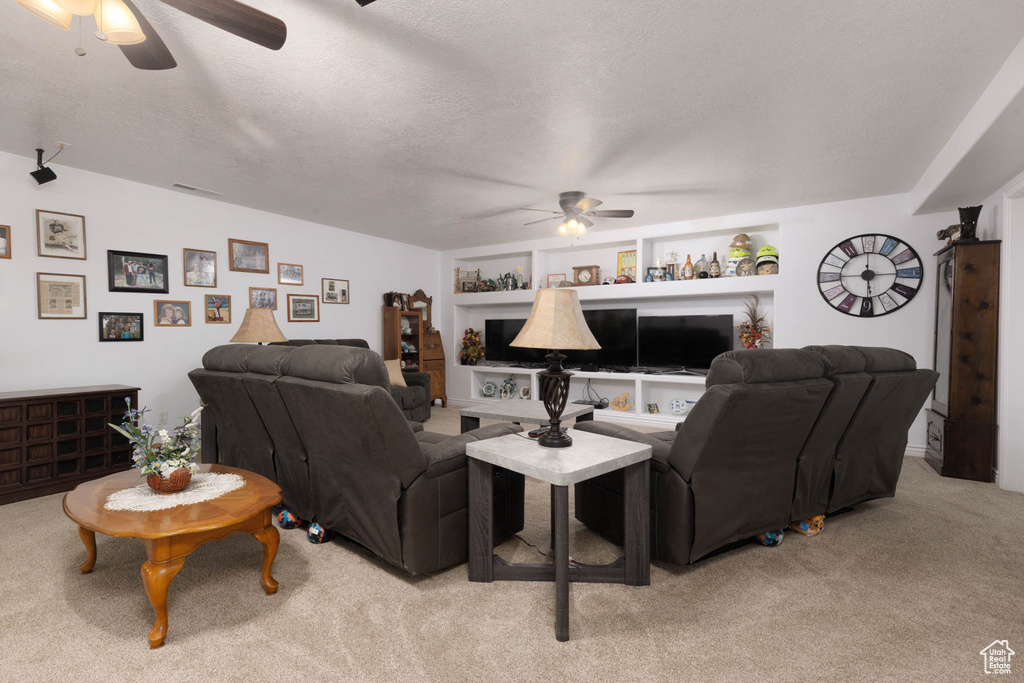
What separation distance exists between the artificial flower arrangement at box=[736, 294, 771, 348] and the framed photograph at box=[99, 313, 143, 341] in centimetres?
589

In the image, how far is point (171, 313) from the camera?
4457 mm

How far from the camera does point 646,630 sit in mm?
1807

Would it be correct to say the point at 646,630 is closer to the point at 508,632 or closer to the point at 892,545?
the point at 508,632

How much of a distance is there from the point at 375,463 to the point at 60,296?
3529mm

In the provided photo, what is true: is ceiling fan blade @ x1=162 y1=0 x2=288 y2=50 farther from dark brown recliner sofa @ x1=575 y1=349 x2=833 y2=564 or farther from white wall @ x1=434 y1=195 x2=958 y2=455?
white wall @ x1=434 y1=195 x2=958 y2=455

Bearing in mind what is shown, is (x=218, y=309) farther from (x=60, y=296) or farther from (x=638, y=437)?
(x=638, y=437)

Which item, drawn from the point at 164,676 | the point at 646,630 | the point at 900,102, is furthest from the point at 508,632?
the point at 900,102

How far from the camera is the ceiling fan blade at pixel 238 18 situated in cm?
143

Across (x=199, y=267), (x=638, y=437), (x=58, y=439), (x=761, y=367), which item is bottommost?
Answer: (x=58, y=439)

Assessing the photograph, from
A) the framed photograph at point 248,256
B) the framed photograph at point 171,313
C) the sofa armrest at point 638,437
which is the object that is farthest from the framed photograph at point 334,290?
the sofa armrest at point 638,437

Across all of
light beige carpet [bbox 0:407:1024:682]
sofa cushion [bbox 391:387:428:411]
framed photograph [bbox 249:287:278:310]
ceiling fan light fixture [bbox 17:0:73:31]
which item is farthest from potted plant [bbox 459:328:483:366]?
ceiling fan light fixture [bbox 17:0:73:31]

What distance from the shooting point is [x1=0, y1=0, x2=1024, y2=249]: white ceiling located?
6.58ft

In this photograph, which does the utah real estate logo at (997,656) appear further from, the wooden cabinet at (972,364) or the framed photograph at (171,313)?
the framed photograph at (171,313)

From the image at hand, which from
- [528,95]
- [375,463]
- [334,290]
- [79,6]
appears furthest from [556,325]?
[334,290]
